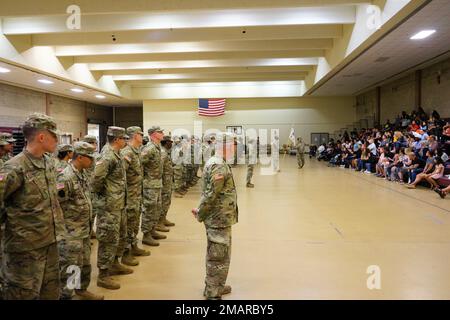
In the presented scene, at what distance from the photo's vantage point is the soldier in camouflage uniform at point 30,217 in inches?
79.9

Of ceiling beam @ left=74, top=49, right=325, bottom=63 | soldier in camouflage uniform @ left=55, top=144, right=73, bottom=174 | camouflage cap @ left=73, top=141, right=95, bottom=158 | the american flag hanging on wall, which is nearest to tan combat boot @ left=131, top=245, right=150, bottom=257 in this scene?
soldier in camouflage uniform @ left=55, top=144, right=73, bottom=174

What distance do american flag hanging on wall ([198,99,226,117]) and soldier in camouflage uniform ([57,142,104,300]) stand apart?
60.7 ft

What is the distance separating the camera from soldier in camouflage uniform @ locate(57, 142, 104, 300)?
8.80 feet

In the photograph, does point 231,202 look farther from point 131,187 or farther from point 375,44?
point 375,44

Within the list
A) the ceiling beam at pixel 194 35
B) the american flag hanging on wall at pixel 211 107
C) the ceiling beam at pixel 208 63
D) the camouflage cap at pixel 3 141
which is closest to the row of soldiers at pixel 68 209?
the camouflage cap at pixel 3 141

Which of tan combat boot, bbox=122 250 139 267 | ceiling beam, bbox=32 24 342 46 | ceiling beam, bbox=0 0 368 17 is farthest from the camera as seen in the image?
ceiling beam, bbox=32 24 342 46

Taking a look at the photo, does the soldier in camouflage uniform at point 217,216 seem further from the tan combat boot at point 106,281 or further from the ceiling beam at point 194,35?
the ceiling beam at point 194,35

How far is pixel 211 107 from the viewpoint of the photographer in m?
21.1

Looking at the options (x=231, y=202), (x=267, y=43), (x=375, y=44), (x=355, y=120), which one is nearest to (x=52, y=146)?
(x=231, y=202)

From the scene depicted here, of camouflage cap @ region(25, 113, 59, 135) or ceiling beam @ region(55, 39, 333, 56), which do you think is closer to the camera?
camouflage cap @ region(25, 113, 59, 135)

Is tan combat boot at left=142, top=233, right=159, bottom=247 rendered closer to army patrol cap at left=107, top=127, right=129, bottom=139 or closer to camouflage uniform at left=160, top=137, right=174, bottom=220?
camouflage uniform at left=160, top=137, right=174, bottom=220

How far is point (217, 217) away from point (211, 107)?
18712 millimetres

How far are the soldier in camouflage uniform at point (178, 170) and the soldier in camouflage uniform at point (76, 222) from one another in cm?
525

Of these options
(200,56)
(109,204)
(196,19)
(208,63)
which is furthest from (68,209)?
(208,63)
